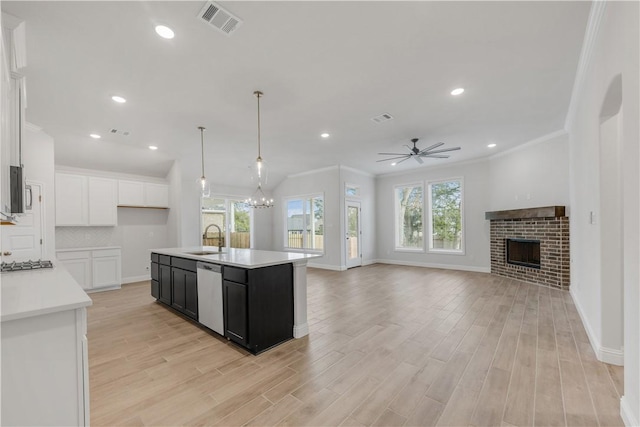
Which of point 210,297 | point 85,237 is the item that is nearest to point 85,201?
point 85,237

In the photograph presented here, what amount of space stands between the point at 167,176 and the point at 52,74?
4050 millimetres

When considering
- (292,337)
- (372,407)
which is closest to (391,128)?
(292,337)

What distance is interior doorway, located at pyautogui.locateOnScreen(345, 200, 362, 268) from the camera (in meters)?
7.76

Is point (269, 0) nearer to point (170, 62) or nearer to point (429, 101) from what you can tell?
point (170, 62)

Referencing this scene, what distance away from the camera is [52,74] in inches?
114

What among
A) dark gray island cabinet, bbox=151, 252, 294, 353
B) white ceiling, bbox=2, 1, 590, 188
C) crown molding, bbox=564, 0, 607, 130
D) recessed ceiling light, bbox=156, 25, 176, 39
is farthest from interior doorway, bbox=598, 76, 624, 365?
recessed ceiling light, bbox=156, 25, 176, 39

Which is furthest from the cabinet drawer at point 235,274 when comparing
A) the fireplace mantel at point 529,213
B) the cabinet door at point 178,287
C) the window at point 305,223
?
the fireplace mantel at point 529,213

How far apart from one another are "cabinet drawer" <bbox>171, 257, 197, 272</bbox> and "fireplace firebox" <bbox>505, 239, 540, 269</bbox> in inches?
248

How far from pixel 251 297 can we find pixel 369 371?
49.8 inches

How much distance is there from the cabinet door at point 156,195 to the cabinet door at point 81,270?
166cm

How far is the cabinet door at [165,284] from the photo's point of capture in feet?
13.6

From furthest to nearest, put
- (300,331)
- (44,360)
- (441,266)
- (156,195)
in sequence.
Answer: (441,266) < (156,195) < (300,331) < (44,360)

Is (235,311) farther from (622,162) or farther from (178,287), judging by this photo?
(622,162)

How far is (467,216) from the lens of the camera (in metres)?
7.10
